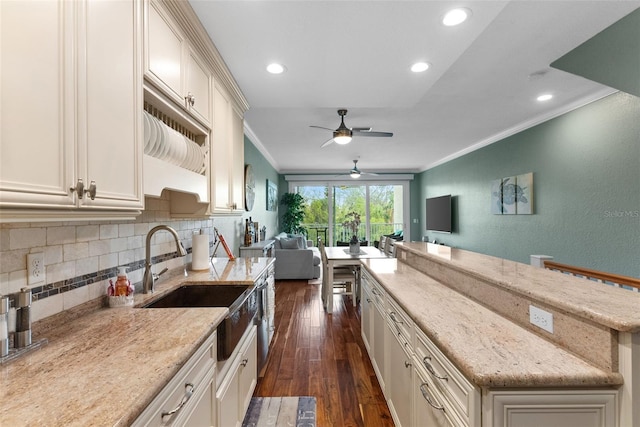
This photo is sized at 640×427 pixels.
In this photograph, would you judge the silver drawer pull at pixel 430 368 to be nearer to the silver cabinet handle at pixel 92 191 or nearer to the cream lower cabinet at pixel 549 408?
the cream lower cabinet at pixel 549 408

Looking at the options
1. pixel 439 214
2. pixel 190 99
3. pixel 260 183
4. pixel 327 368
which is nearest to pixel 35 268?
pixel 190 99

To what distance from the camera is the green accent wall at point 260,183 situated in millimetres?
5059

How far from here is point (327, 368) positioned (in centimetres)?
271

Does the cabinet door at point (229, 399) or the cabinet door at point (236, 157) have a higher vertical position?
the cabinet door at point (236, 157)

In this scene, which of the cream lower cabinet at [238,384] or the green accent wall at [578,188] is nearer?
the cream lower cabinet at [238,384]

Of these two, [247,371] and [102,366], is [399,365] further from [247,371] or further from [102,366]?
[102,366]

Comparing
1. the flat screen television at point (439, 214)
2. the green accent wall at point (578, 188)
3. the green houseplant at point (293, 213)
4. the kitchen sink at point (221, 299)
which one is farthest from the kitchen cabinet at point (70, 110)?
the green houseplant at point (293, 213)

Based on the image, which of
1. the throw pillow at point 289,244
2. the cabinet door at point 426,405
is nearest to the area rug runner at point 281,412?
the cabinet door at point 426,405

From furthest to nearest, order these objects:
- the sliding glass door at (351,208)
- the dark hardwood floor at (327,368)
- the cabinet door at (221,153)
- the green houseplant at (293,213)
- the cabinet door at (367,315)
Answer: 1. the sliding glass door at (351,208)
2. the green houseplant at (293,213)
3. the cabinet door at (367,315)
4. the cabinet door at (221,153)
5. the dark hardwood floor at (327,368)

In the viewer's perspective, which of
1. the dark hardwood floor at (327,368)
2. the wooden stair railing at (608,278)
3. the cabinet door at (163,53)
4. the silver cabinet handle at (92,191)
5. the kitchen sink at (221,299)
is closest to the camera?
the silver cabinet handle at (92,191)

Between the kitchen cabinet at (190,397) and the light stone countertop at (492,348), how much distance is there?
91cm

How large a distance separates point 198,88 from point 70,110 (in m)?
1.13

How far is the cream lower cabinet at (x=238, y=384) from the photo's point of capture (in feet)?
4.80

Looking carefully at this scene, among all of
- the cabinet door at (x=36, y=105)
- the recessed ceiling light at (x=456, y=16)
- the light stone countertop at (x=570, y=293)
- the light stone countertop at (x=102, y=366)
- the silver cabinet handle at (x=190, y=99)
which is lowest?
the light stone countertop at (x=102, y=366)
